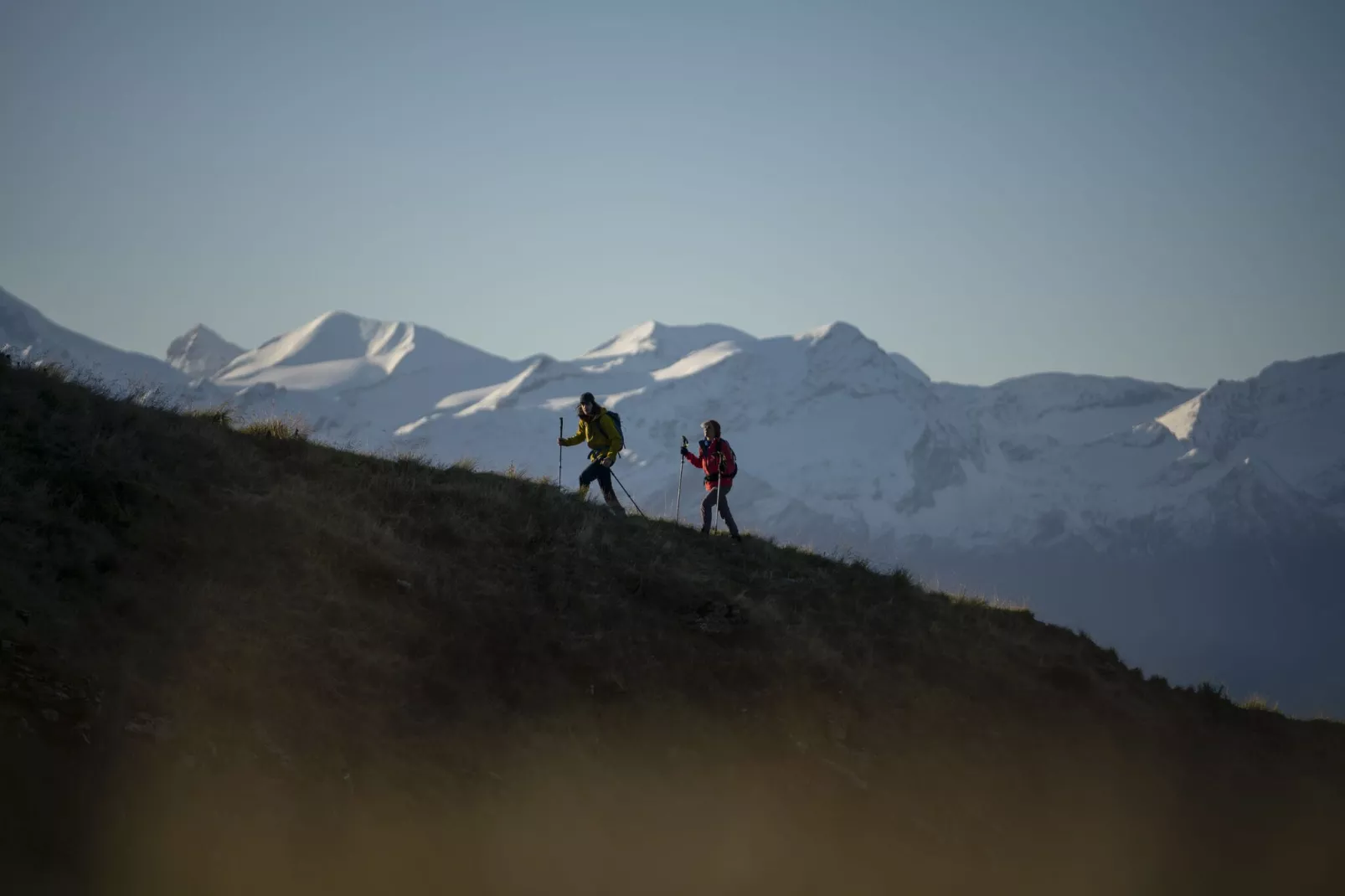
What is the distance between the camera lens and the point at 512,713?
1341cm

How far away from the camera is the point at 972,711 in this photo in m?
18.0

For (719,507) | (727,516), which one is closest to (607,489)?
(719,507)

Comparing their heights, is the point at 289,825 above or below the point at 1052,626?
below

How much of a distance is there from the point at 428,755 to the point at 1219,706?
15.8 metres

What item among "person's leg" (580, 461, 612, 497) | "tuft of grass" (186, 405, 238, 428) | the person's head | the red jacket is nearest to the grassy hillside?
"tuft of grass" (186, 405, 238, 428)

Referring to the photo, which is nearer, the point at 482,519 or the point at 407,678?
the point at 407,678

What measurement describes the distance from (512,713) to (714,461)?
970cm

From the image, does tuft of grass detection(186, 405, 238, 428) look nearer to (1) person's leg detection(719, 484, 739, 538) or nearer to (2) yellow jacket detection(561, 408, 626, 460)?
(2) yellow jacket detection(561, 408, 626, 460)

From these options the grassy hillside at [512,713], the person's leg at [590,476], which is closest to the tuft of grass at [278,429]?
the grassy hillside at [512,713]

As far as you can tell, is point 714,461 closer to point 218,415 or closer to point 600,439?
point 600,439

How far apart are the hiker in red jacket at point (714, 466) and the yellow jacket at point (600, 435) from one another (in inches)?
50.5

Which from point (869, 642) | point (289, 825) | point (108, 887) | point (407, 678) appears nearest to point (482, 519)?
point (407, 678)

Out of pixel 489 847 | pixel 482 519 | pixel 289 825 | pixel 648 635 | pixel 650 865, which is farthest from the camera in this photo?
pixel 482 519

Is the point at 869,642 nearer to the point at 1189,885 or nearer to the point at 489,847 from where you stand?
the point at 1189,885
